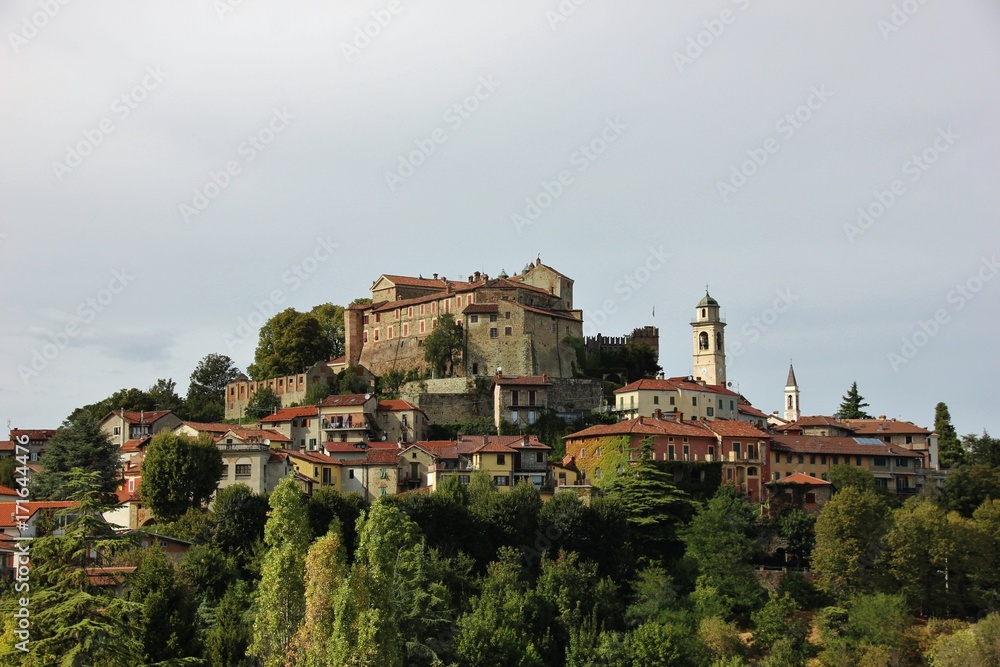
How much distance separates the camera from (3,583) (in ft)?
130

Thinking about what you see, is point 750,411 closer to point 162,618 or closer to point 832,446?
point 832,446

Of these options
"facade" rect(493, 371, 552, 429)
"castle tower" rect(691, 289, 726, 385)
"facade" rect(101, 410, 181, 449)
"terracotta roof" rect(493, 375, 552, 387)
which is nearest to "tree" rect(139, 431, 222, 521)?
"facade" rect(101, 410, 181, 449)

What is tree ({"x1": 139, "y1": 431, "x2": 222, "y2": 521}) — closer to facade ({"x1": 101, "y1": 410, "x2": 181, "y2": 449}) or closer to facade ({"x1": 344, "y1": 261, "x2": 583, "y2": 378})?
facade ({"x1": 101, "y1": 410, "x2": 181, "y2": 449})

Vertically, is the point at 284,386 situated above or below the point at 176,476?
above

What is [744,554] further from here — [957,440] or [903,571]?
[957,440]

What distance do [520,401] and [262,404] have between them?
20.3 meters

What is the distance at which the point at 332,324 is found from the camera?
103m

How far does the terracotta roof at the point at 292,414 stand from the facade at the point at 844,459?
28962 mm

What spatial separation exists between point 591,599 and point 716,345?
37.9m

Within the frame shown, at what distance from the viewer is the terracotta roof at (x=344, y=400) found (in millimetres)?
79500

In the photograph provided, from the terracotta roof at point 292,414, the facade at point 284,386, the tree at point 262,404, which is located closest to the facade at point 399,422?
the terracotta roof at point 292,414

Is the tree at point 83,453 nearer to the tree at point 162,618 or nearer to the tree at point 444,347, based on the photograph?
the tree at point 444,347

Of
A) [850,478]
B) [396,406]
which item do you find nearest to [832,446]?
[850,478]

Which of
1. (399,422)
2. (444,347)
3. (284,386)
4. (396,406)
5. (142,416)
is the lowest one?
(399,422)
